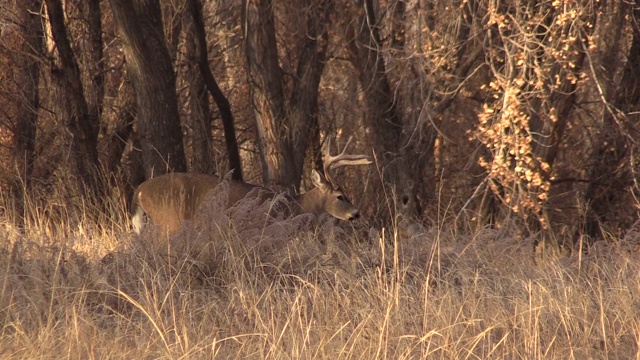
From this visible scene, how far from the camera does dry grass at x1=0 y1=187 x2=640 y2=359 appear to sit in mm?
5043

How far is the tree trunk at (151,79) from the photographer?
1082 centimetres

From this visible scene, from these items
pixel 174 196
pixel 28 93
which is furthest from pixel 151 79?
pixel 28 93

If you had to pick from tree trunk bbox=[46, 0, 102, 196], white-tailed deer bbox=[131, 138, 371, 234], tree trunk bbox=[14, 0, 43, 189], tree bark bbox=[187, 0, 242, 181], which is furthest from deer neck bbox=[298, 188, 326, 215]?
tree trunk bbox=[14, 0, 43, 189]

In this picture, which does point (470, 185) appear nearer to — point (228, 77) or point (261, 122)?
point (261, 122)

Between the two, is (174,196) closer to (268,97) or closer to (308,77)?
(268,97)

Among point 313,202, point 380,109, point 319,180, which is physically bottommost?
point 313,202

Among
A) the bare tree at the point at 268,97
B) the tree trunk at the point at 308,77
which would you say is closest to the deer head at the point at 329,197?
the bare tree at the point at 268,97

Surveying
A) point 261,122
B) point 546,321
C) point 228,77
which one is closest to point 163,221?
point 261,122

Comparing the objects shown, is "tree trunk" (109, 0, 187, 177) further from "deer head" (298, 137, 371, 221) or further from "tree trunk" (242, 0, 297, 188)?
"deer head" (298, 137, 371, 221)

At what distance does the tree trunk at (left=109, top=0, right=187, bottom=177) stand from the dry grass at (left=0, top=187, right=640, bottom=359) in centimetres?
311

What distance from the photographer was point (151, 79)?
10930mm

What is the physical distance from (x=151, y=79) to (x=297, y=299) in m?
6.05

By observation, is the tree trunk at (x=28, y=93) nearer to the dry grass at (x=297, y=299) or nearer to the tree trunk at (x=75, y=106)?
the tree trunk at (x=75, y=106)

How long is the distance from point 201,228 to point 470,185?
698cm
